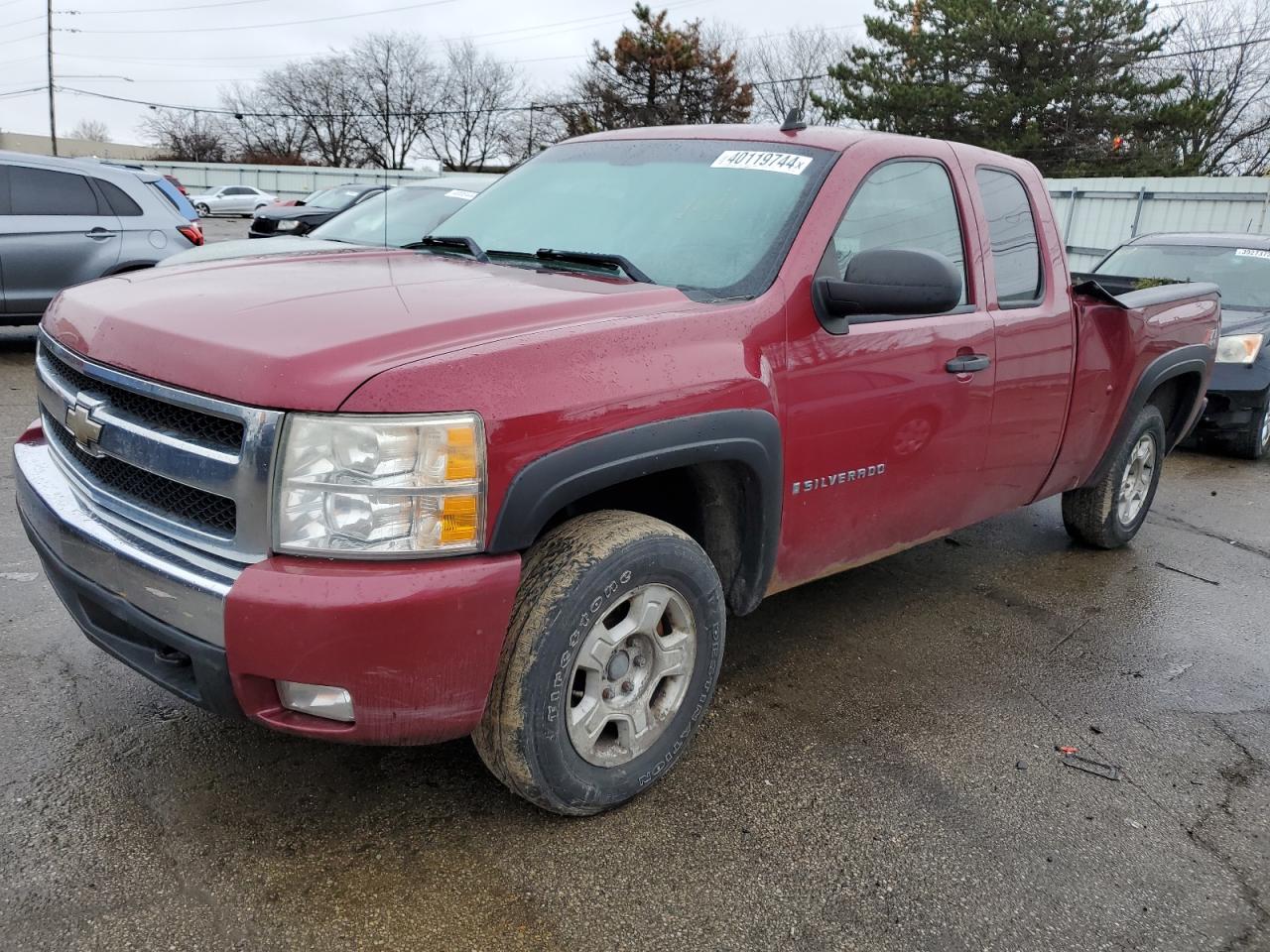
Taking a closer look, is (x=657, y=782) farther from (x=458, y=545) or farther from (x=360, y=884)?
(x=458, y=545)

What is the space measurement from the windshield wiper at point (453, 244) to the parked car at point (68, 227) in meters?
6.09

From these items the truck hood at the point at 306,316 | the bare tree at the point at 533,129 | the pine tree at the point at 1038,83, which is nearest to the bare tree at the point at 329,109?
the bare tree at the point at 533,129

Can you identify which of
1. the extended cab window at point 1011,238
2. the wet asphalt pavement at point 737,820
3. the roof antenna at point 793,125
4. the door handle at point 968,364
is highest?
the roof antenna at point 793,125

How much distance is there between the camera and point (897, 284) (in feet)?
9.21

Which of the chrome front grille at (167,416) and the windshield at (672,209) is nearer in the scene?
the chrome front grille at (167,416)

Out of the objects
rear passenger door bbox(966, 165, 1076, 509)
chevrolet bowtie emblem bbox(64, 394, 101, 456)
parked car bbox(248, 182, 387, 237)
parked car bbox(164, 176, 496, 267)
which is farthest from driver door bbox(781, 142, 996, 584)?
parked car bbox(164, 176, 496, 267)

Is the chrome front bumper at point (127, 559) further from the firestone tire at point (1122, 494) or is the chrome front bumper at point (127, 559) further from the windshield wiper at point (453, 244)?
the firestone tire at point (1122, 494)

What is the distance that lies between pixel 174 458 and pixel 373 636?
63 centimetres

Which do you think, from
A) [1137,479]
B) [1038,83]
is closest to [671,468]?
[1137,479]

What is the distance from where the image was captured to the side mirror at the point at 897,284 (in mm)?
2797

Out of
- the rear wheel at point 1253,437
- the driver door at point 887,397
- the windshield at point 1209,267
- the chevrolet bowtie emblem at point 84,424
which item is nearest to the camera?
the chevrolet bowtie emblem at point 84,424

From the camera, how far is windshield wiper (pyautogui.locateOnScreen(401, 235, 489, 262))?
343 centimetres

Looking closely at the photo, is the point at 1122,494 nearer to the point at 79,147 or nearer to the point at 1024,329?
the point at 1024,329

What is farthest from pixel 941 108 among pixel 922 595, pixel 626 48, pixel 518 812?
pixel 518 812
